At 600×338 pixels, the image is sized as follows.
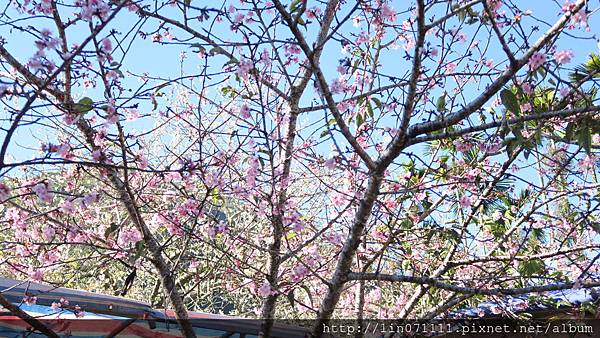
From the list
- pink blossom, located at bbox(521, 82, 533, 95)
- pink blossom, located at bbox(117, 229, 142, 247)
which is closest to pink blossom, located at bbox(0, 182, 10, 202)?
pink blossom, located at bbox(117, 229, 142, 247)

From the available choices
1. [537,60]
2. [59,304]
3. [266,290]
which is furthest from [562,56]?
[59,304]

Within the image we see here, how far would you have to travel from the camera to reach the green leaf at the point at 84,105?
200cm

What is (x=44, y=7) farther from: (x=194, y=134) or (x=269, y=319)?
(x=269, y=319)

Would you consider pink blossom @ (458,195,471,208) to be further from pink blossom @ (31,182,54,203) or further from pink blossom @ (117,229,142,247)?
pink blossom @ (31,182,54,203)

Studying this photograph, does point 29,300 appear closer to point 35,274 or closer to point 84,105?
point 35,274

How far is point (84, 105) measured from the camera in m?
1.99

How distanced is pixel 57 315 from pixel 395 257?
7.07ft

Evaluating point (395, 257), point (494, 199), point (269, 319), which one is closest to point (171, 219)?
point (269, 319)

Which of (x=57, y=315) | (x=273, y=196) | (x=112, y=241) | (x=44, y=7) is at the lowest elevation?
(x=57, y=315)

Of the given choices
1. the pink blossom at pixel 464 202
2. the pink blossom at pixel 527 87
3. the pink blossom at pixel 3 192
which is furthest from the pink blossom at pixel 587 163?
the pink blossom at pixel 3 192

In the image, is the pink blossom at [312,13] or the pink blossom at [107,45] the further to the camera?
the pink blossom at [312,13]

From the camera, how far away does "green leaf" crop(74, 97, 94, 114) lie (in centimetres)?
200

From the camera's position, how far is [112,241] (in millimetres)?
3318

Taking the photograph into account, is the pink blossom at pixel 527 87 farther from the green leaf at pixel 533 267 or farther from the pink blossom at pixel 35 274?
the pink blossom at pixel 35 274
